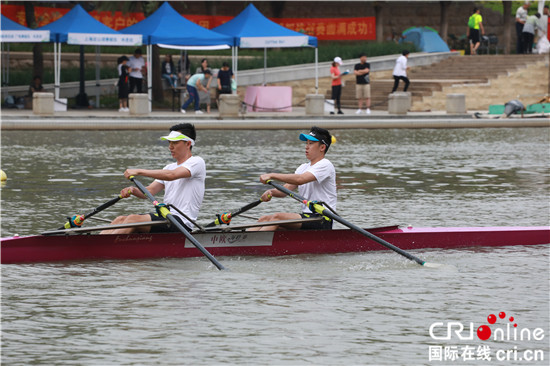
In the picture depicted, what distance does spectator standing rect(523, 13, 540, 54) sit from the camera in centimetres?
4278

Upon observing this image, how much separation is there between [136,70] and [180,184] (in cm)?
2433

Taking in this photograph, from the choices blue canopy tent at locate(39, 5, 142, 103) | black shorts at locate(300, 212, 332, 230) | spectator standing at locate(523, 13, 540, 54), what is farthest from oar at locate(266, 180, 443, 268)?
spectator standing at locate(523, 13, 540, 54)

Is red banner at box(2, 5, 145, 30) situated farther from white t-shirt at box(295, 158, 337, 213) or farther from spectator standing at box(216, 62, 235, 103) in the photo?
white t-shirt at box(295, 158, 337, 213)

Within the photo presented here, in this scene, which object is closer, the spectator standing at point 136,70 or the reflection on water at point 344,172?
the reflection on water at point 344,172

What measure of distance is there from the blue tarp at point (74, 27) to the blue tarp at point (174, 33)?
0.87 metres

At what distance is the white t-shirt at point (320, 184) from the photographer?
11.8 m

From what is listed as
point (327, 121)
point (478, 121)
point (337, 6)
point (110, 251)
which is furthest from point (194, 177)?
point (337, 6)

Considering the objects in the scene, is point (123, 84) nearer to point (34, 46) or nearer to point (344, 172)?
point (34, 46)

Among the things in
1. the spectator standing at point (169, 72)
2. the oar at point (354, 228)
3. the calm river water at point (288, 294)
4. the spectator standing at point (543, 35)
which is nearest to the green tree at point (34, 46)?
the spectator standing at point (169, 72)

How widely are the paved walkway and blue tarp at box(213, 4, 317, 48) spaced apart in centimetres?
233

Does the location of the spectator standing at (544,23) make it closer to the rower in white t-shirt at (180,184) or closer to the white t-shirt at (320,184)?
the white t-shirt at (320,184)

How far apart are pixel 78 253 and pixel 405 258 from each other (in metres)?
3.63

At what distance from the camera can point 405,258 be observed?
12.1m

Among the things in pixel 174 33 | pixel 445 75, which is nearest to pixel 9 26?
pixel 174 33
